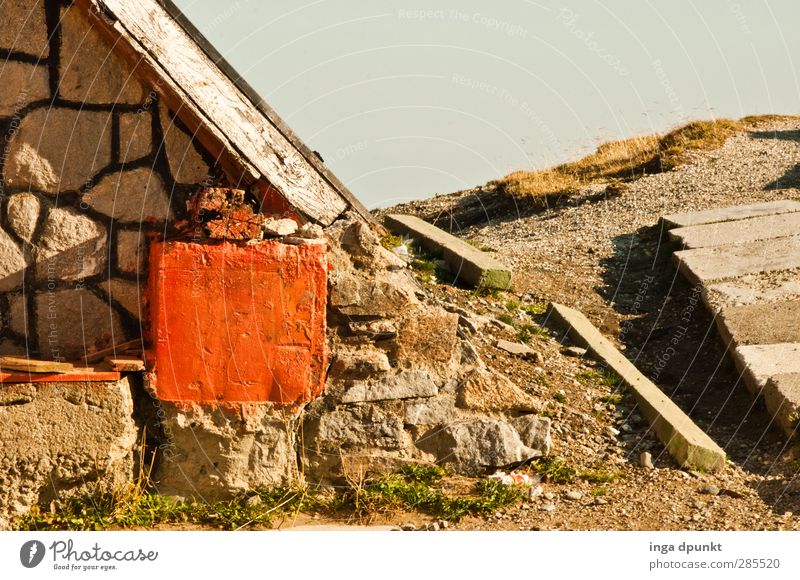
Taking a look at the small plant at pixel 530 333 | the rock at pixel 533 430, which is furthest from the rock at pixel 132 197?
the small plant at pixel 530 333

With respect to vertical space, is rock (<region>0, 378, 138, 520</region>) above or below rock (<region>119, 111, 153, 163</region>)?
below

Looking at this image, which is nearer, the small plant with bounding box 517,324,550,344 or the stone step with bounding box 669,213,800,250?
the small plant with bounding box 517,324,550,344

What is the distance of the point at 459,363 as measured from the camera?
6086mm

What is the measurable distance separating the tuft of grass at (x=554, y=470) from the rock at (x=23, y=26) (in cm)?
363

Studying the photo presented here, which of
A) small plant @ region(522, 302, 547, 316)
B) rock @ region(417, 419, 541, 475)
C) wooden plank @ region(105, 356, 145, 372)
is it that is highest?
small plant @ region(522, 302, 547, 316)

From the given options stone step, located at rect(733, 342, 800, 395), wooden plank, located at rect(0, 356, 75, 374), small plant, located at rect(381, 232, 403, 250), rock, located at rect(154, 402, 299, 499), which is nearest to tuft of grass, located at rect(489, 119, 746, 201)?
stone step, located at rect(733, 342, 800, 395)

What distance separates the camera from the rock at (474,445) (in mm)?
6023

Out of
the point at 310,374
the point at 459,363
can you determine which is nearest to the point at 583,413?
the point at 459,363

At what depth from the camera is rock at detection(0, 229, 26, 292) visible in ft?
18.2

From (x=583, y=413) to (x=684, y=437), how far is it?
0.72 metres

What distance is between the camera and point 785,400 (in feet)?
22.0

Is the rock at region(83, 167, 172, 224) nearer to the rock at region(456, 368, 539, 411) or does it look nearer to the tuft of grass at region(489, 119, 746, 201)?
the rock at region(456, 368, 539, 411)

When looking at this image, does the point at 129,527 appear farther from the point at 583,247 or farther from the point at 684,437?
the point at 583,247

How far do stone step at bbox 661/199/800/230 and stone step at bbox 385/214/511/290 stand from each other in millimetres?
2096
